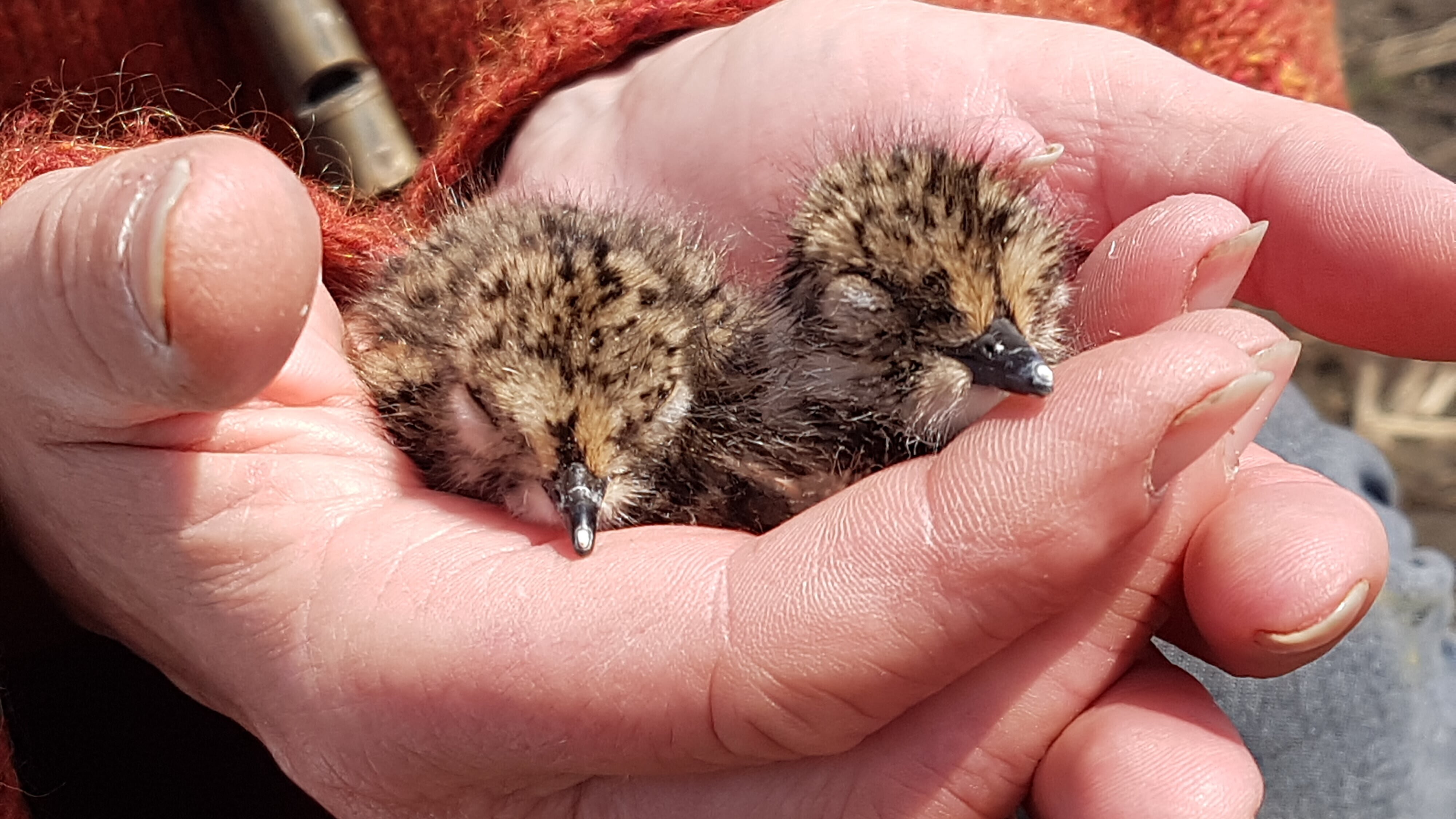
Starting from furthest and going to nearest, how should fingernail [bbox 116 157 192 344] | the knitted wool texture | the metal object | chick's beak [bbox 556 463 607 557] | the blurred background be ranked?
the blurred background, the metal object, the knitted wool texture, chick's beak [bbox 556 463 607 557], fingernail [bbox 116 157 192 344]

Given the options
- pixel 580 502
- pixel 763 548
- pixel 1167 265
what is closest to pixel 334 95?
pixel 580 502

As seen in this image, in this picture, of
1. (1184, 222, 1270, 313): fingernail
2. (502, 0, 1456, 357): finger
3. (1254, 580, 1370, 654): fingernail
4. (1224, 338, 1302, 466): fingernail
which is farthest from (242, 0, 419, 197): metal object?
(1254, 580, 1370, 654): fingernail

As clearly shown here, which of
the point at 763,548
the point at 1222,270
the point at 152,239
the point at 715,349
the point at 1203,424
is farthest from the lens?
the point at 715,349

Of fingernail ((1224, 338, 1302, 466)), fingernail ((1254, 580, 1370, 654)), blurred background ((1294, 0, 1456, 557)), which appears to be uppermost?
fingernail ((1224, 338, 1302, 466))

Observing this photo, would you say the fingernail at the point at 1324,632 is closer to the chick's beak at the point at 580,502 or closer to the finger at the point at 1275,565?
the finger at the point at 1275,565

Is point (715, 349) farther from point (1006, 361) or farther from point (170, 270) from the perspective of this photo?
point (170, 270)

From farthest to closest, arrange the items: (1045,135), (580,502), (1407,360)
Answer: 1. (1407,360)
2. (1045,135)
3. (580,502)

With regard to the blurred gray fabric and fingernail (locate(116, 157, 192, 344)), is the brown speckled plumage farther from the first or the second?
the blurred gray fabric

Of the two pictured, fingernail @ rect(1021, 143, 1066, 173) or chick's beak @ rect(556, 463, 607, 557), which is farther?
fingernail @ rect(1021, 143, 1066, 173)
